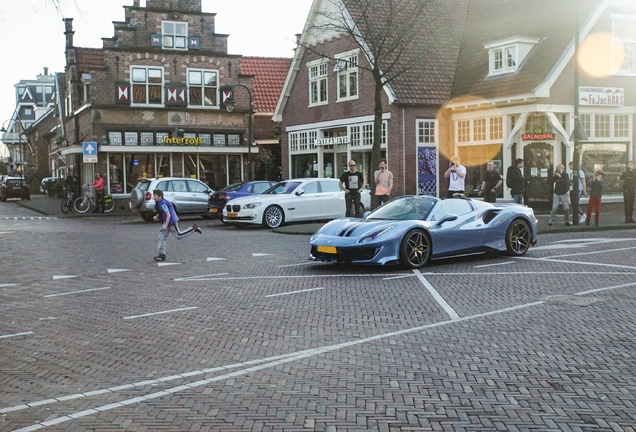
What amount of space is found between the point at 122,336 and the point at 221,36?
3478 cm

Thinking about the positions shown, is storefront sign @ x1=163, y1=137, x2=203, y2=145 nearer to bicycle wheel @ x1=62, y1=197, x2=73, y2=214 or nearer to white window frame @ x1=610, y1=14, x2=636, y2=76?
bicycle wheel @ x1=62, y1=197, x2=73, y2=214

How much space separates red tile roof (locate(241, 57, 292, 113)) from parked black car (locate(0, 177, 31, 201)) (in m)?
17.1

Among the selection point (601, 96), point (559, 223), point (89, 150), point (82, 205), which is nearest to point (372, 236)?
point (559, 223)

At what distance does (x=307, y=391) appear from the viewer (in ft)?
18.0

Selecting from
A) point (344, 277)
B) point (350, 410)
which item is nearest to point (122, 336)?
point (350, 410)

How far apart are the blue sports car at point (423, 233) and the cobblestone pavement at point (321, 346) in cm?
34

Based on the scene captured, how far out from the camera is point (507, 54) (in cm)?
2661

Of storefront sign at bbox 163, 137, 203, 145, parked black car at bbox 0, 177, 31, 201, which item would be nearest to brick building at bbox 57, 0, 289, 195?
storefront sign at bbox 163, 137, 203, 145

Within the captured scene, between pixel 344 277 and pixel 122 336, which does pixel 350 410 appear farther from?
pixel 344 277

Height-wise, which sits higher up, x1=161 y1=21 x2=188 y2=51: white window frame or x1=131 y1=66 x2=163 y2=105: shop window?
x1=161 y1=21 x2=188 y2=51: white window frame

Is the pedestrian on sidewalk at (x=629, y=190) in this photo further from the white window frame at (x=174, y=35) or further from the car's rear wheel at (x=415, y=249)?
the white window frame at (x=174, y=35)

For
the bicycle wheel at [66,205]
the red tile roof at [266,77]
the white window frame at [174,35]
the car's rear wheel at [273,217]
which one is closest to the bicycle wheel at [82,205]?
the bicycle wheel at [66,205]

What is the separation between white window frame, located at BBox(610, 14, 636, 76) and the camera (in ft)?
84.4

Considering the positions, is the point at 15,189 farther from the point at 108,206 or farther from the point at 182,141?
the point at 108,206
